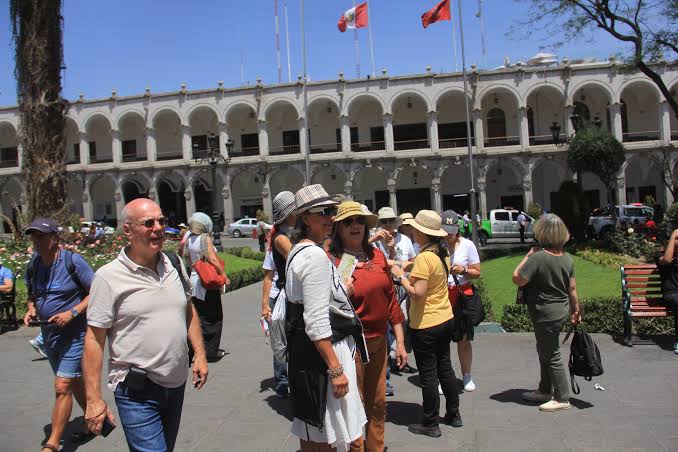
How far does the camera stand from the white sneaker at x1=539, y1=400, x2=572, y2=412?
4762 millimetres

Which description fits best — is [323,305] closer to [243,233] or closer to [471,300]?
[471,300]

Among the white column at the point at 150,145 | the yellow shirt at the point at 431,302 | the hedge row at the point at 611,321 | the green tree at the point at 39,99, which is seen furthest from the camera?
the white column at the point at 150,145

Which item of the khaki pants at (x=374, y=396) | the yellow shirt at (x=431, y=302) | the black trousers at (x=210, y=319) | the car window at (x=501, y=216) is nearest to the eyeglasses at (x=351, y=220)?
the khaki pants at (x=374, y=396)

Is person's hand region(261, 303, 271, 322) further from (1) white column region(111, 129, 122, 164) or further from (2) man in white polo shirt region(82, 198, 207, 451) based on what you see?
(1) white column region(111, 129, 122, 164)

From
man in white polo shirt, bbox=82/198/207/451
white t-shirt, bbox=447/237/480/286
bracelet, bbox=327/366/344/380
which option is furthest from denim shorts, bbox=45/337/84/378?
white t-shirt, bbox=447/237/480/286

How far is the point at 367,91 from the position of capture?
35.5 meters

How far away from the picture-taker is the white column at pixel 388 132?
35438mm

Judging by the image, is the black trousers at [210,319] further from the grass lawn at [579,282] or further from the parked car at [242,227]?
the parked car at [242,227]

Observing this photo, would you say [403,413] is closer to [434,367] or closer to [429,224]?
[434,367]

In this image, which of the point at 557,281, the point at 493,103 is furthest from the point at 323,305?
the point at 493,103

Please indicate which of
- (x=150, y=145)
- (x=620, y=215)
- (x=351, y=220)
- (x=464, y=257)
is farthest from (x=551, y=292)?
(x=150, y=145)

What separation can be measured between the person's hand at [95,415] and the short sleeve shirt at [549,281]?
3.41 metres

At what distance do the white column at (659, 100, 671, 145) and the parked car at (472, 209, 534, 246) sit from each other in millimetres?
12318

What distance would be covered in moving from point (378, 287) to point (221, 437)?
1898 millimetres
